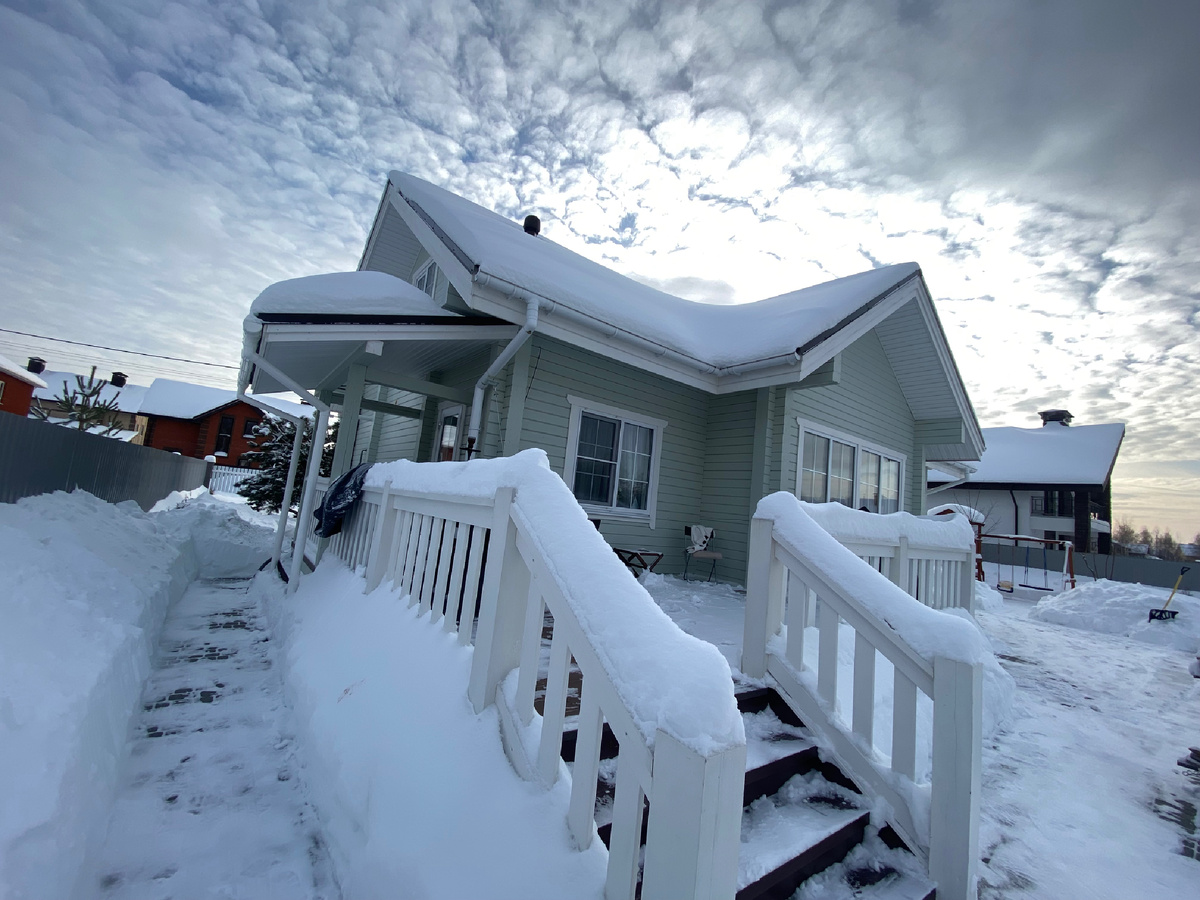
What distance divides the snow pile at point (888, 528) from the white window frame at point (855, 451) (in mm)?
2477

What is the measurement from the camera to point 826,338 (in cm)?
632

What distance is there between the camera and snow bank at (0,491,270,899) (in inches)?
60.2

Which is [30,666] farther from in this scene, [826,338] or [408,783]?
[826,338]

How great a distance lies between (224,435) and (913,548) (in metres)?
40.7

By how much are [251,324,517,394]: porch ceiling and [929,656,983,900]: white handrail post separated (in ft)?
16.9

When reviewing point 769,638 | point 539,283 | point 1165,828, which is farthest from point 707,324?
point 1165,828

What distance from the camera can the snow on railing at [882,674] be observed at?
200 centimetres

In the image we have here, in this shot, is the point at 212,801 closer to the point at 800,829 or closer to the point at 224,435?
the point at 800,829

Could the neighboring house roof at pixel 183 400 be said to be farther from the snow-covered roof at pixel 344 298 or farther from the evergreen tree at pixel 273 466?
the snow-covered roof at pixel 344 298

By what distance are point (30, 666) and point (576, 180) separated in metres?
8.62

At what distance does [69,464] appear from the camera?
24.0ft

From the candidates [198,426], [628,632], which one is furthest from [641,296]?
[198,426]

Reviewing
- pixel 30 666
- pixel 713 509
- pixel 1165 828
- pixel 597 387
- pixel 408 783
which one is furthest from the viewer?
pixel 713 509

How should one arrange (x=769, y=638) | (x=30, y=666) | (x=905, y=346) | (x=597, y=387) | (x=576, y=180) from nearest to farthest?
1. (x=30, y=666)
2. (x=769, y=638)
3. (x=597, y=387)
4. (x=576, y=180)
5. (x=905, y=346)
